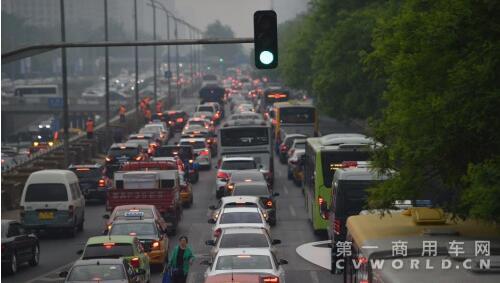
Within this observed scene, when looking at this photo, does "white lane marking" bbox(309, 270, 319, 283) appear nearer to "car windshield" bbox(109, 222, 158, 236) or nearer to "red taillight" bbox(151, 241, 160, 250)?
"red taillight" bbox(151, 241, 160, 250)

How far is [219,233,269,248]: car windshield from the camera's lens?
29.8 m

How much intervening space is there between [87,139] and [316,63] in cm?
1595

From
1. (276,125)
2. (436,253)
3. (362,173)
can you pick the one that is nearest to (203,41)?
(436,253)

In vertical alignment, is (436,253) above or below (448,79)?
below

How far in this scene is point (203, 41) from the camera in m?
22.7

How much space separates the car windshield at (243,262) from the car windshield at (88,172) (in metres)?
29.5

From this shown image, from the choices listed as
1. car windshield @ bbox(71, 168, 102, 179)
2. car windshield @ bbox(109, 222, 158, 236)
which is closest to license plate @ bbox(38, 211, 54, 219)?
car windshield @ bbox(109, 222, 158, 236)

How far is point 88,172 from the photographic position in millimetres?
54500

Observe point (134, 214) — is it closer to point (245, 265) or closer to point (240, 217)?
point (240, 217)

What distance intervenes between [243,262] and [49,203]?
19123mm

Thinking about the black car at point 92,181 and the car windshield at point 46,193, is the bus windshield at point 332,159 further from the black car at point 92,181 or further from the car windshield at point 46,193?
the black car at point 92,181

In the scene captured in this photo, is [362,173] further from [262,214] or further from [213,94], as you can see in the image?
[213,94]

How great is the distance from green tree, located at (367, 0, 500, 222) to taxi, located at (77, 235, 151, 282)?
6.13 metres

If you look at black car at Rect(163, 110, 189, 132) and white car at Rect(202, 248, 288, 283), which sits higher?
white car at Rect(202, 248, 288, 283)
